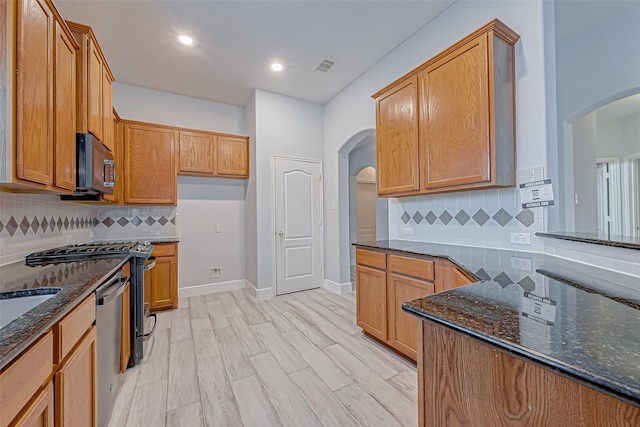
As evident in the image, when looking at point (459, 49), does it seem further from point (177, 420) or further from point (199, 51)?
point (177, 420)

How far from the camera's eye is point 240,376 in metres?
2.05

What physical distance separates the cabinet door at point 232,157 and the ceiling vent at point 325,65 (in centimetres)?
161

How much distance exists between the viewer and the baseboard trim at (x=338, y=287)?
4.07 meters

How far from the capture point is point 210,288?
4.18m

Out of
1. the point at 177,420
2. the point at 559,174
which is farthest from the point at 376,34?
the point at 177,420

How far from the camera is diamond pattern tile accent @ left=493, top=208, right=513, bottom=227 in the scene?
2.09 meters

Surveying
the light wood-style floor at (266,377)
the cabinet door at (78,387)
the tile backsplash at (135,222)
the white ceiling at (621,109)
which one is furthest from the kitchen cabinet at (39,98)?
the white ceiling at (621,109)

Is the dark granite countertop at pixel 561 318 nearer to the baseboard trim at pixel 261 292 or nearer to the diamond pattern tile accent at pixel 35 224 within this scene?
the diamond pattern tile accent at pixel 35 224

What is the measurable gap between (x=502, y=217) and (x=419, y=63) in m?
1.80

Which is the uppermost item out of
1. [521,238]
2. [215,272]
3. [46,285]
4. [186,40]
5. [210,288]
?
[186,40]

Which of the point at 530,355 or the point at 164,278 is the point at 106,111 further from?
the point at 530,355

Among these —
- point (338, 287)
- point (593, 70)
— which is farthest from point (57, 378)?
point (593, 70)

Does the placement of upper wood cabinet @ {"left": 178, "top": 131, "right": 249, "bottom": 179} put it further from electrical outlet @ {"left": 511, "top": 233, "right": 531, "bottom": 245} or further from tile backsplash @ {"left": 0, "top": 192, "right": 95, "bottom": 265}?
electrical outlet @ {"left": 511, "top": 233, "right": 531, "bottom": 245}

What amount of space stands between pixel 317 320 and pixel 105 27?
147 inches
